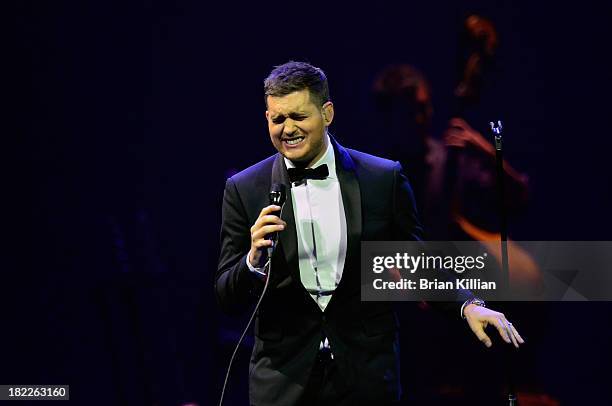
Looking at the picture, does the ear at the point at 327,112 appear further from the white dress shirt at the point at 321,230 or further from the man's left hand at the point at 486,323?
the man's left hand at the point at 486,323

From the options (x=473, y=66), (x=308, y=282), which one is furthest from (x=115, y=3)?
(x=308, y=282)

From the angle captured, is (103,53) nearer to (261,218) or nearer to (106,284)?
(106,284)

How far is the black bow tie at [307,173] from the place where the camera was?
2596mm

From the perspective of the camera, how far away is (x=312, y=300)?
2465 mm

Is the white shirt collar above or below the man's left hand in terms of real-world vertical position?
above

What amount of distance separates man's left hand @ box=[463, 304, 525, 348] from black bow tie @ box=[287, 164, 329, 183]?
2.04 ft

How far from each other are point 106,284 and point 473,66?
2.10 meters

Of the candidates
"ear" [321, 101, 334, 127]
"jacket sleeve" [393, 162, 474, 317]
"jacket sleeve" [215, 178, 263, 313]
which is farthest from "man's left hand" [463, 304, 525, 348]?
"ear" [321, 101, 334, 127]

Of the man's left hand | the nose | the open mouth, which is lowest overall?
the man's left hand

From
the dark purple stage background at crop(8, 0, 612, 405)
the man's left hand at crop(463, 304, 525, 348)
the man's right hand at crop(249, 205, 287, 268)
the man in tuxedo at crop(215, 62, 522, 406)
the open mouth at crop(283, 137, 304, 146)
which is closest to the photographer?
the man's right hand at crop(249, 205, 287, 268)

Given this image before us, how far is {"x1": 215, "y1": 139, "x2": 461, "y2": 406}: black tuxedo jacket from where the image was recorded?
2.43m

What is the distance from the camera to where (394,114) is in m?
3.83

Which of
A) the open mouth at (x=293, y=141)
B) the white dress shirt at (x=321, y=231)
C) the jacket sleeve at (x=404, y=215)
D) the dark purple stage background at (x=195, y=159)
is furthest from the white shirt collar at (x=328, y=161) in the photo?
the dark purple stage background at (x=195, y=159)

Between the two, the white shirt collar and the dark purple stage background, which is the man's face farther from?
the dark purple stage background
